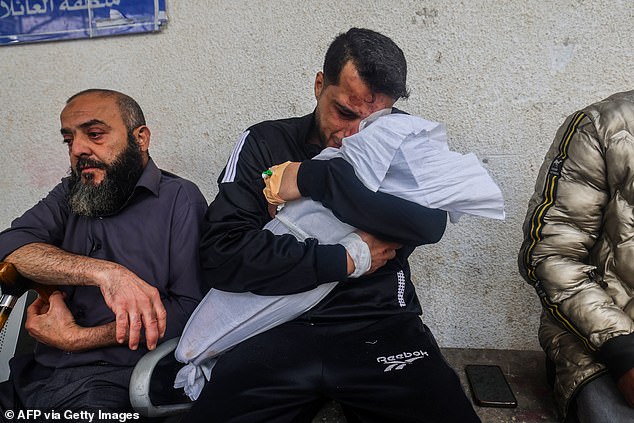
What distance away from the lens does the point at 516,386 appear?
215 cm

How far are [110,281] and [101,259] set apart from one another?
13.0 inches

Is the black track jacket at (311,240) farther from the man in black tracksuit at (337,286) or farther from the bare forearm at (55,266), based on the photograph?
the bare forearm at (55,266)

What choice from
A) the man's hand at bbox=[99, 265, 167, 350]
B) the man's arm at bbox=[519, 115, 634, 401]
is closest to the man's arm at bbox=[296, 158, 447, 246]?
the man's arm at bbox=[519, 115, 634, 401]

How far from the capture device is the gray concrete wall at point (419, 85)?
2439 mm

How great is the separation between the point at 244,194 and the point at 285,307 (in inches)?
17.3

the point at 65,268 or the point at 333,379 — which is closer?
the point at 333,379

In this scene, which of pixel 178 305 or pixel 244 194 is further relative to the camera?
pixel 178 305

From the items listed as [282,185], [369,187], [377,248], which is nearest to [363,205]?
[369,187]

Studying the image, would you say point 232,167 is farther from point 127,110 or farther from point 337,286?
point 127,110

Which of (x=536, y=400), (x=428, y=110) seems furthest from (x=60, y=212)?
(x=536, y=400)

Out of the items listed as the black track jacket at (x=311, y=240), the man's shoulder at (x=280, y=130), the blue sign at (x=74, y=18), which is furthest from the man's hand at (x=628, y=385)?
the blue sign at (x=74, y=18)

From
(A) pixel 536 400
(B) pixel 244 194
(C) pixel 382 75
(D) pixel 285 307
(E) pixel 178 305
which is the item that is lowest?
(A) pixel 536 400

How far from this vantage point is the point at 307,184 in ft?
5.40

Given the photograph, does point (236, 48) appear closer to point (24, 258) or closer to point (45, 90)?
point (45, 90)
